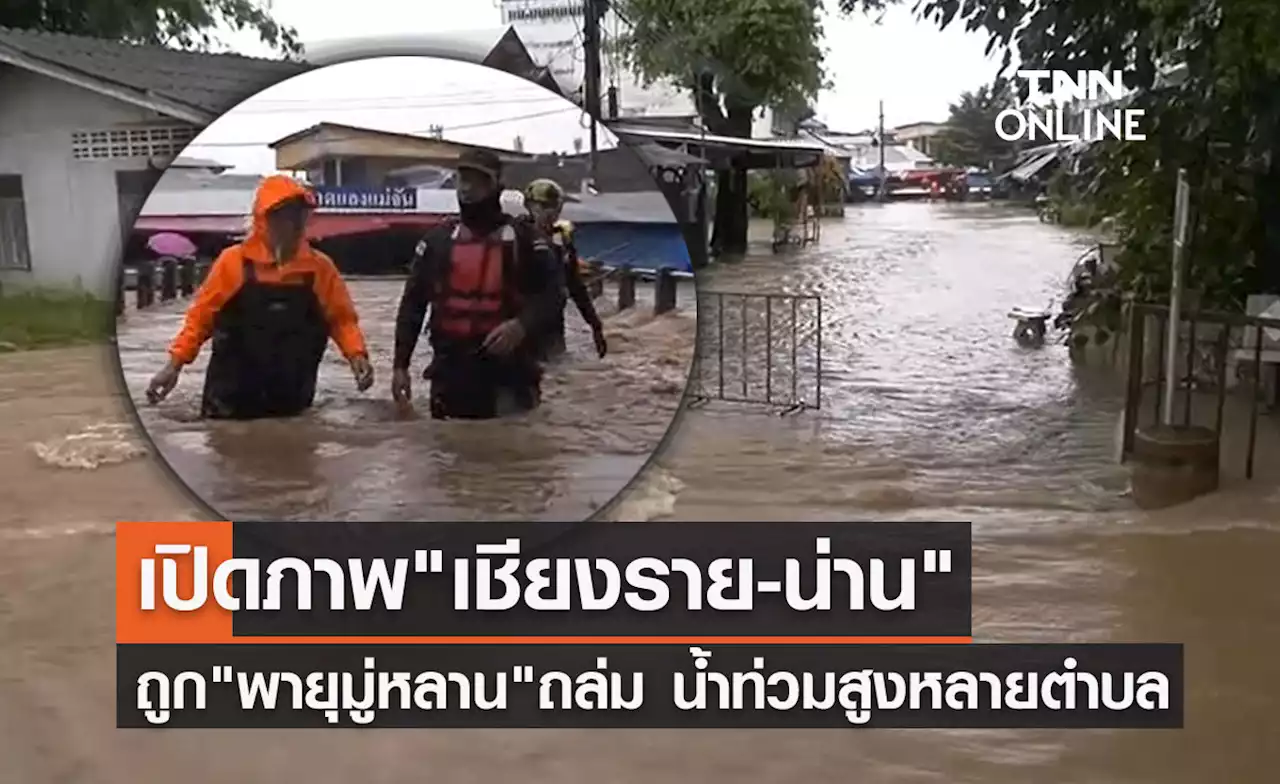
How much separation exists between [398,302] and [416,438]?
21cm

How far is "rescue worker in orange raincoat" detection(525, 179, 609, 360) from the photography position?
1.99 metres

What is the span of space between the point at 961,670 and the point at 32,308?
8123 millimetres

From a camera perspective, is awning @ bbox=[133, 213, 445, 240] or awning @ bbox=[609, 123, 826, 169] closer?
awning @ bbox=[133, 213, 445, 240]

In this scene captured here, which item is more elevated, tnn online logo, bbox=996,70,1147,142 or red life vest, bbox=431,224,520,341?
tnn online logo, bbox=996,70,1147,142

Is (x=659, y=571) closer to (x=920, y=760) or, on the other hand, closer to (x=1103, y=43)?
(x=920, y=760)

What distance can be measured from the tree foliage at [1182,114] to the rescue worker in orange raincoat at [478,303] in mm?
3926

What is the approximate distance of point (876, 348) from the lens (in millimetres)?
10391

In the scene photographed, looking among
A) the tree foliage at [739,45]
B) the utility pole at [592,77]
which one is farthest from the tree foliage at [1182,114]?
the tree foliage at [739,45]

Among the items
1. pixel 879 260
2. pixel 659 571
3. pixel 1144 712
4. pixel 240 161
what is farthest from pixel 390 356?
pixel 879 260

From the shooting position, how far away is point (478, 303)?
197 centimetres

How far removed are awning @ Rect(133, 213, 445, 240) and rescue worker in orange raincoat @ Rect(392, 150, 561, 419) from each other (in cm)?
4
